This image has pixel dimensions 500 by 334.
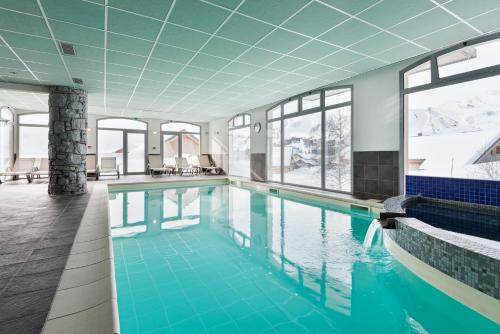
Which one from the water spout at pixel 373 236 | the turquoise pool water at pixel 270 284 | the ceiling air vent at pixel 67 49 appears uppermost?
the ceiling air vent at pixel 67 49

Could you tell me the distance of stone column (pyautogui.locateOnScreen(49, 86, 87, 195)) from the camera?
6.17 m

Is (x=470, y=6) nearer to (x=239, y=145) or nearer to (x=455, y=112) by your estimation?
(x=455, y=112)

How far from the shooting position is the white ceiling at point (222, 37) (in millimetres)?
3117

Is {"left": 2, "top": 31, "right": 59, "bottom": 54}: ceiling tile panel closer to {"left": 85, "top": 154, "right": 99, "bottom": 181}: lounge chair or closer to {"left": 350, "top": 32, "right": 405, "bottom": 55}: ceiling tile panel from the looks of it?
{"left": 350, "top": 32, "right": 405, "bottom": 55}: ceiling tile panel

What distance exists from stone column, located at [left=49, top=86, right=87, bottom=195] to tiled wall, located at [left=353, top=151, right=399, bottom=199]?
6.55 metres

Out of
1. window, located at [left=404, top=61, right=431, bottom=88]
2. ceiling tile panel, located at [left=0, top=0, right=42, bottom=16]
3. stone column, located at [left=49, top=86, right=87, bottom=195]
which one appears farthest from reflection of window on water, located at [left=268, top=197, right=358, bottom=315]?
stone column, located at [left=49, top=86, right=87, bottom=195]

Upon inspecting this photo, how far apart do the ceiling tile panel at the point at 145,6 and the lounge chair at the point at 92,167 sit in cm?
806

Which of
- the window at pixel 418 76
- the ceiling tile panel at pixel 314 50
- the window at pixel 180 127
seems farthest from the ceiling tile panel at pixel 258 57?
the window at pixel 180 127

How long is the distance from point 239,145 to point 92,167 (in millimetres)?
5844

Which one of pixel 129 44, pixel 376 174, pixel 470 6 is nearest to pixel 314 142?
pixel 376 174

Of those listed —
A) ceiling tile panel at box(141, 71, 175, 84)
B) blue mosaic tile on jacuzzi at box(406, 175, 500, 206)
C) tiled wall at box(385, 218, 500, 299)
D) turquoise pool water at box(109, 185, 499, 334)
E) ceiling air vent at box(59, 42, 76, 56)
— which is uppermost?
ceiling tile panel at box(141, 71, 175, 84)

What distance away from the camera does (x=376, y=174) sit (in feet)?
18.6

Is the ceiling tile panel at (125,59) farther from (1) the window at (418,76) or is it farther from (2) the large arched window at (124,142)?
(2) the large arched window at (124,142)

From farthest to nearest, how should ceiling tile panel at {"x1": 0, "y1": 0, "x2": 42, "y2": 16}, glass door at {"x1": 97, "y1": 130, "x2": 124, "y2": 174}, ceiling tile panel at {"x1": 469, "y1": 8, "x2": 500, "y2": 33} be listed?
glass door at {"x1": 97, "y1": 130, "x2": 124, "y2": 174}
ceiling tile panel at {"x1": 469, "y1": 8, "x2": 500, "y2": 33}
ceiling tile panel at {"x1": 0, "y1": 0, "x2": 42, "y2": 16}
